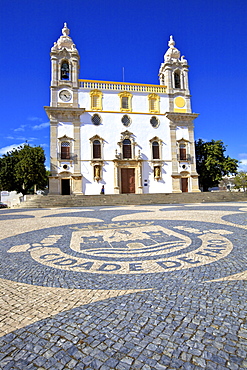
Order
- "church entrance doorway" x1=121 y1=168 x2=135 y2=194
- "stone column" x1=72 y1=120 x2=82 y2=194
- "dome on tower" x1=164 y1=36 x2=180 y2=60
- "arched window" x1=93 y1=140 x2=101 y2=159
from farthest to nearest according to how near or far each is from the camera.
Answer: "dome on tower" x1=164 y1=36 x2=180 y2=60 → "church entrance doorway" x1=121 y1=168 x2=135 y2=194 → "arched window" x1=93 y1=140 x2=101 y2=159 → "stone column" x1=72 y1=120 x2=82 y2=194

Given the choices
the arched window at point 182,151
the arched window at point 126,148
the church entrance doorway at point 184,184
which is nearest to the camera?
the arched window at point 126,148

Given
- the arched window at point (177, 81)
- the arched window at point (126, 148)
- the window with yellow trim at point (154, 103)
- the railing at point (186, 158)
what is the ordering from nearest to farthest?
1. the arched window at point (126, 148)
2. the railing at point (186, 158)
3. the window with yellow trim at point (154, 103)
4. the arched window at point (177, 81)

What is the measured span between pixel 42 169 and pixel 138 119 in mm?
13541

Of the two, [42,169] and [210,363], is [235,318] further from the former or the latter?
[42,169]

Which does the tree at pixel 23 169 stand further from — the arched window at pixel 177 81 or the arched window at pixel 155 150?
→ the arched window at pixel 177 81

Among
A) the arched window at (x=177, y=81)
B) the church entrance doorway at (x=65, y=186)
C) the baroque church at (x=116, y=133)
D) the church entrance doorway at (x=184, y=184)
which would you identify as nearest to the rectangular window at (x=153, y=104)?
the baroque church at (x=116, y=133)

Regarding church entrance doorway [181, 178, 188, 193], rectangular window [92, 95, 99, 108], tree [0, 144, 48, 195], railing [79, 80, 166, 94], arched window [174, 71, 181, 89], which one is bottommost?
church entrance doorway [181, 178, 188, 193]

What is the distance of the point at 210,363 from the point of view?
1.71 metres

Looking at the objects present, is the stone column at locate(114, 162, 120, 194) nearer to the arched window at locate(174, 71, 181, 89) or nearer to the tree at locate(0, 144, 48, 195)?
the tree at locate(0, 144, 48, 195)

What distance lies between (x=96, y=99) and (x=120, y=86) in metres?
3.62

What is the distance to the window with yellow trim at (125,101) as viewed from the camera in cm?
2752

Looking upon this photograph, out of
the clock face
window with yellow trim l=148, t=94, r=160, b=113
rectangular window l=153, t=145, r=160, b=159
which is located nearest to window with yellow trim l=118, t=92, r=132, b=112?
window with yellow trim l=148, t=94, r=160, b=113

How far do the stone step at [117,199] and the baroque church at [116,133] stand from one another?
4115 mm

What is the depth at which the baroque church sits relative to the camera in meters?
25.3
